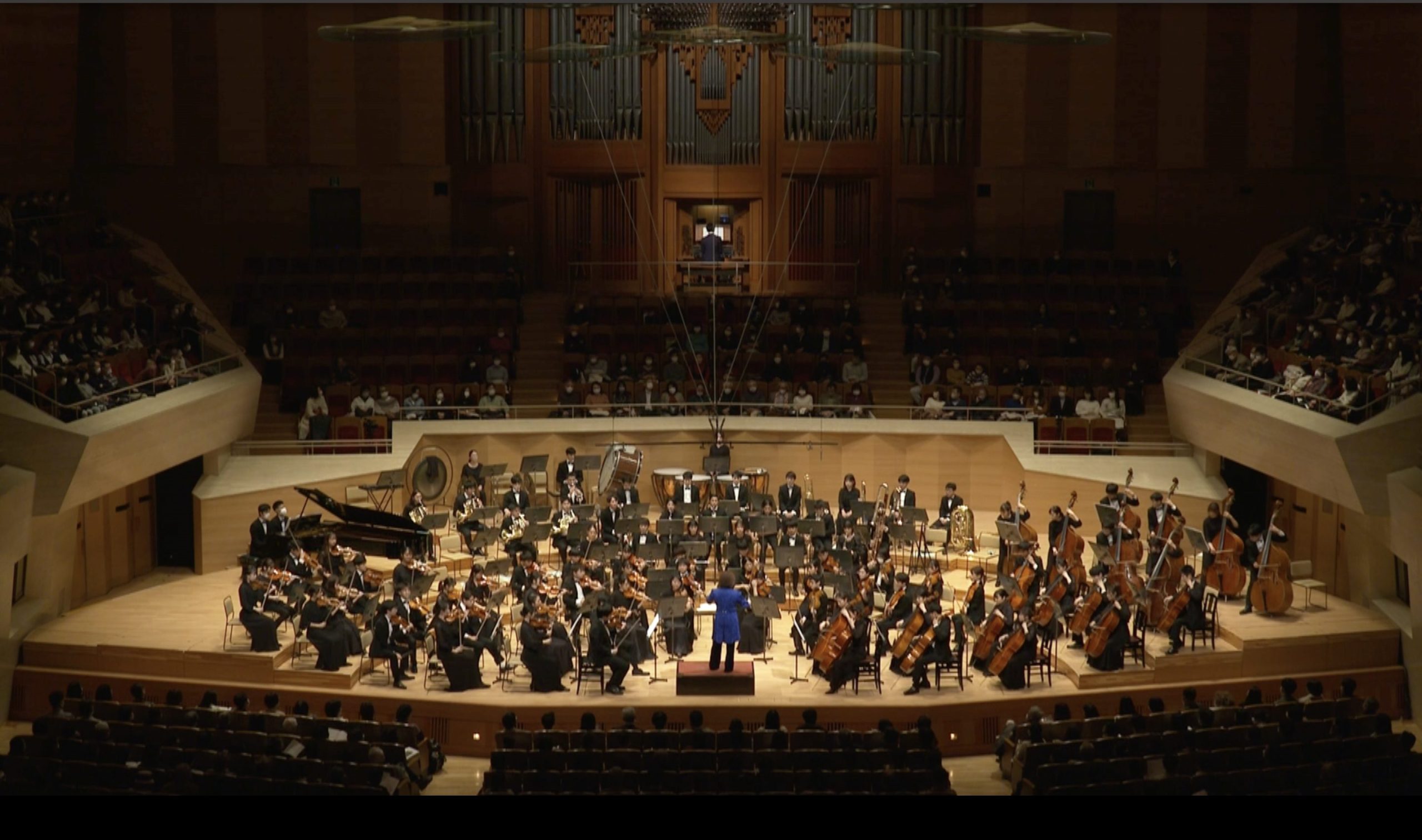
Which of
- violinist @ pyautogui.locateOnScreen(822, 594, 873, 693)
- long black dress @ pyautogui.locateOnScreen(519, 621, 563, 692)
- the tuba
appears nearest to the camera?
violinist @ pyautogui.locateOnScreen(822, 594, 873, 693)

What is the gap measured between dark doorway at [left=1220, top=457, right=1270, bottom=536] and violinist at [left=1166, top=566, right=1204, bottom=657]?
3580 mm

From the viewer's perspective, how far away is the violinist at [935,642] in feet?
42.3

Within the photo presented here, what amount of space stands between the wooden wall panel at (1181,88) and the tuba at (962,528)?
24.3 ft

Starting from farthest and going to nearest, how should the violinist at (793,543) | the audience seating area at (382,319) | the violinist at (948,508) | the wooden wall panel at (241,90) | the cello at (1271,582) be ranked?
the wooden wall panel at (241,90), the audience seating area at (382,319), the violinist at (948,508), the cello at (1271,582), the violinist at (793,543)

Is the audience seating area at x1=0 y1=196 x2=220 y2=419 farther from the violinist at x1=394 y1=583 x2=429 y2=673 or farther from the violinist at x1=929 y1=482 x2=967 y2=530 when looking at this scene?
the violinist at x1=929 y1=482 x2=967 y2=530

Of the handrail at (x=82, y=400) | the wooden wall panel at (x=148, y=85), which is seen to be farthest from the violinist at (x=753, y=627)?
the wooden wall panel at (x=148, y=85)

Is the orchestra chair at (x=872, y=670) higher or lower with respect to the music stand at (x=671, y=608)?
lower

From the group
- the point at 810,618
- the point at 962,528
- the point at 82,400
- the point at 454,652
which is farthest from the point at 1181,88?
the point at 82,400

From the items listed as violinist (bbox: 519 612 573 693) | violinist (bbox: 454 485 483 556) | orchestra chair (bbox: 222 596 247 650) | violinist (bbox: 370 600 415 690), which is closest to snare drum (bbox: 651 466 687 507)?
violinist (bbox: 454 485 483 556)

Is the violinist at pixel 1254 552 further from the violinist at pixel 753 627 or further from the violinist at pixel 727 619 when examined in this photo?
the violinist at pixel 727 619

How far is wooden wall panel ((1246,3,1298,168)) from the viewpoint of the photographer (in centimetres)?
2088

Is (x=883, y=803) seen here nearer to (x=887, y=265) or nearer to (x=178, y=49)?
(x=887, y=265)

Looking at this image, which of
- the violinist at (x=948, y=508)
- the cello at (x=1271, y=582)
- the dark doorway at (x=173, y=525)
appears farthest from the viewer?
the dark doorway at (x=173, y=525)

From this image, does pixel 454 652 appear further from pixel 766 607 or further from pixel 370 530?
pixel 766 607
